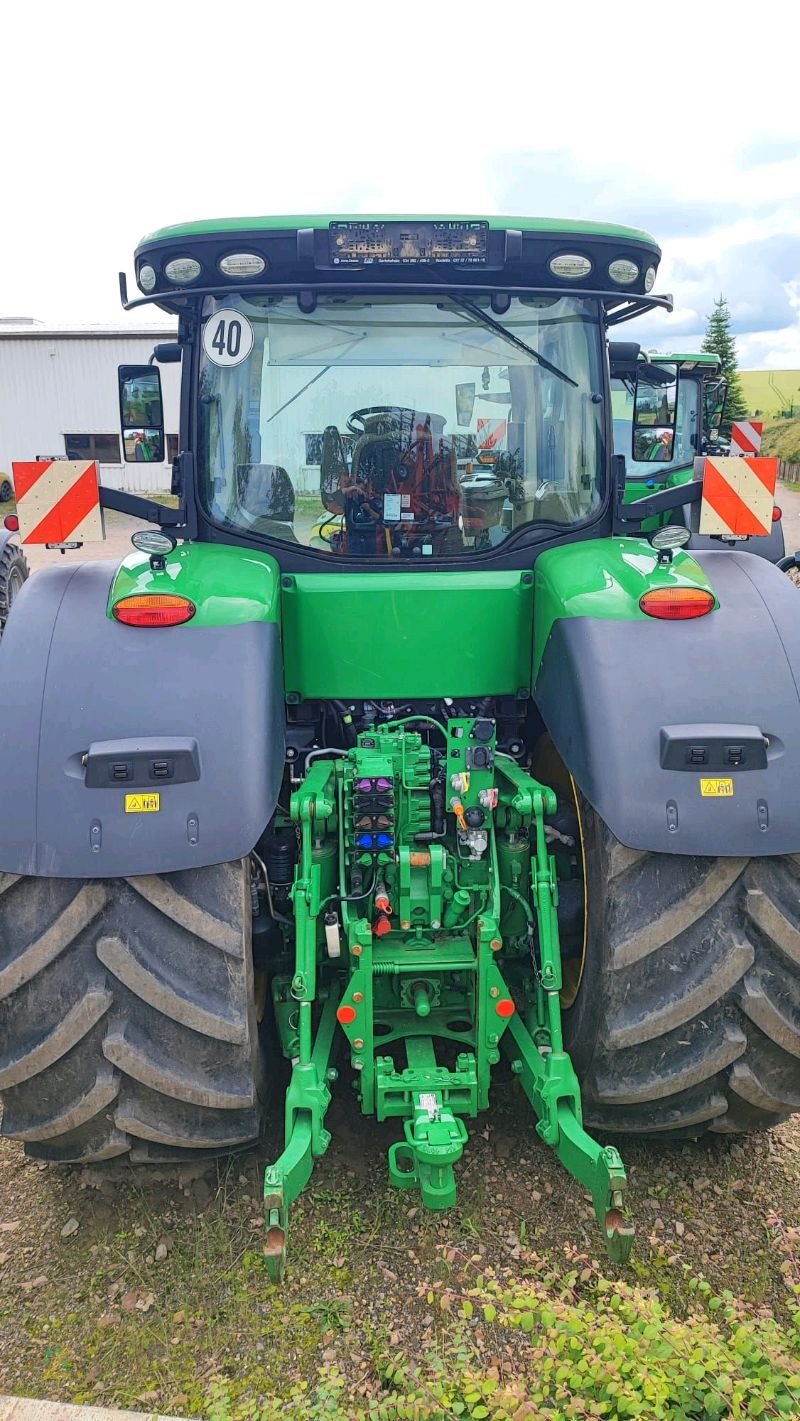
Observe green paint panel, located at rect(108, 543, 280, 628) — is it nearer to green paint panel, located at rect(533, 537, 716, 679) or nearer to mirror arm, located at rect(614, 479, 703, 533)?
green paint panel, located at rect(533, 537, 716, 679)

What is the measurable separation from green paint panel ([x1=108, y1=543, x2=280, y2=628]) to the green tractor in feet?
0.05

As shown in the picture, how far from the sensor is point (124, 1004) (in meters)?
2.48

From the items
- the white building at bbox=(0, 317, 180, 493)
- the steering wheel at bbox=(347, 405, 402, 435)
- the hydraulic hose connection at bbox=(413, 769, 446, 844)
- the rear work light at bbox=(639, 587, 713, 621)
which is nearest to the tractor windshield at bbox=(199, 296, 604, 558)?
the steering wheel at bbox=(347, 405, 402, 435)

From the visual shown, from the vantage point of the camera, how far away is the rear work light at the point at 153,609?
269 cm

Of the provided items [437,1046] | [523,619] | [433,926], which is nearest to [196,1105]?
[433,926]

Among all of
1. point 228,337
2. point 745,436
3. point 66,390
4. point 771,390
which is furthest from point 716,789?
point 771,390

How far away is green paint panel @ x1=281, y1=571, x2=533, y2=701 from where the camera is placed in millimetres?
3043

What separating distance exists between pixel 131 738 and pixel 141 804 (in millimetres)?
176

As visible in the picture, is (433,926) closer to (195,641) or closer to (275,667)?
(275,667)

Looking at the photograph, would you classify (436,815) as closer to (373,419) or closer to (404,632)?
(404,632)

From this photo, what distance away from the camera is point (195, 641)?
8.75ft

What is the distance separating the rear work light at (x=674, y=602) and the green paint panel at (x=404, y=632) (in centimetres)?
50

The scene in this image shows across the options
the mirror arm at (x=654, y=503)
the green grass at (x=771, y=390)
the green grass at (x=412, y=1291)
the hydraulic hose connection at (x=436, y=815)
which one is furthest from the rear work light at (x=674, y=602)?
the green grass at (x=771, y=390)

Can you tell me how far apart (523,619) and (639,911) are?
106 cm
